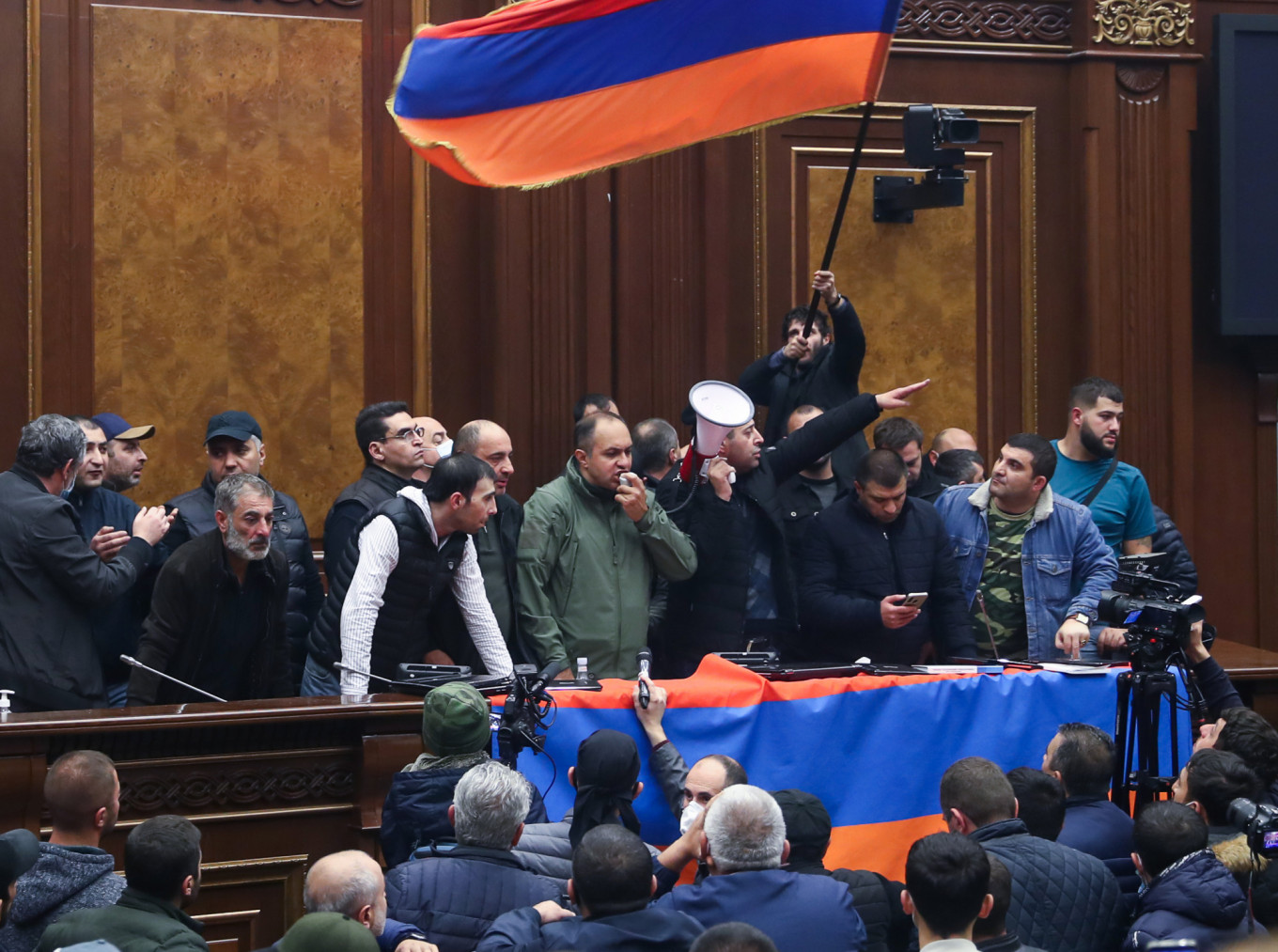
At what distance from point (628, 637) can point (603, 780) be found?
1.79 meters

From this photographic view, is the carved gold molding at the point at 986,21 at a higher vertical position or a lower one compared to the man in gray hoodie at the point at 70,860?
higher

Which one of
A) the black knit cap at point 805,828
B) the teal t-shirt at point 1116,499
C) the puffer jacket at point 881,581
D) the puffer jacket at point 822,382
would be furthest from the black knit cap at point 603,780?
the teal t-shirt at point 1116,499

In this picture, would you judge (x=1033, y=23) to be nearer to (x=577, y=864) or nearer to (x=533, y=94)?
(x=533, y=94)

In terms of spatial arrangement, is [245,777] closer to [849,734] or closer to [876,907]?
[849,734]

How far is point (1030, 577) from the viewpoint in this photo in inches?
246

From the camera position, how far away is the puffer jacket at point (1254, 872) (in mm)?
3811

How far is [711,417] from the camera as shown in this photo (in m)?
5.86

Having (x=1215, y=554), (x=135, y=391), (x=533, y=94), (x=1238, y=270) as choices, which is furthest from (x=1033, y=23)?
(x=135, y=391)

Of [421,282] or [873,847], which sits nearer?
[873,847]

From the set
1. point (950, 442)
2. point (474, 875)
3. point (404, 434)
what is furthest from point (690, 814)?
point (950, 442)

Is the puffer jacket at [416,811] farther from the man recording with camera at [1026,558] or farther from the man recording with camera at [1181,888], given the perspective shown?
the man recording with camera at [1026,558]

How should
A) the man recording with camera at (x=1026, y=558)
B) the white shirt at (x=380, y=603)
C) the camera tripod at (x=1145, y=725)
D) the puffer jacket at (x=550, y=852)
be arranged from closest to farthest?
1. the puffer jacket at (x=550, y=852)
2. the camera tripod at (x=1145, y=725)
3. the white shirt at (x=380, y=603)
4. the man recording with camera at (x=1026, y=558)

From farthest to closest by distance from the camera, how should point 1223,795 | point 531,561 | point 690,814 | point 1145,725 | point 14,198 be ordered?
point 14,198
point 531,561
point 1145,725
point 690,814
point 1223,795

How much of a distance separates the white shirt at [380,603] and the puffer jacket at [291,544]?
522 millimetres
